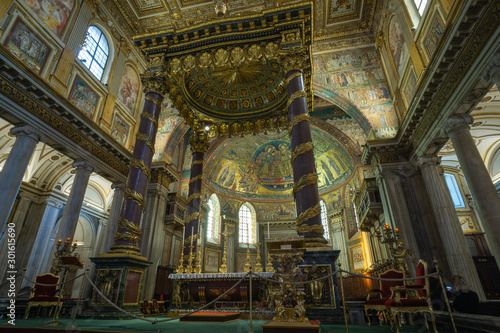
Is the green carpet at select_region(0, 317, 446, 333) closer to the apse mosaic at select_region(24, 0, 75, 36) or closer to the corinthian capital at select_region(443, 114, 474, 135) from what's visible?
the corinthian capital at select_region(443, 114, 474, 135)

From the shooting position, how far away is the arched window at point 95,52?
10.5m

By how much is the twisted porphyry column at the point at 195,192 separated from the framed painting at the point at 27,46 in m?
5.33

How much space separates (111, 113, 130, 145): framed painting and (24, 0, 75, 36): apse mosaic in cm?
361

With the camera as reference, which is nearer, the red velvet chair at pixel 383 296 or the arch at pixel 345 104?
the red velvet chair at pixel 383 296

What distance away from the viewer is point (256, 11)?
11.6 meters

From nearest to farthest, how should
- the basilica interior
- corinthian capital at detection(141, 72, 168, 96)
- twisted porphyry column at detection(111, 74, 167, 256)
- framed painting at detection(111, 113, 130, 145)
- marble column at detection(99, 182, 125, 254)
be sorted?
the basilica interior → twisted porphyry column at detection(111, 74, 167, 256) → corinthian capital at detection(141, 72, 168, 96) → marble column at detection(99, 182, 125, 254) → framed painting at detection(111, 113, 130, 145)

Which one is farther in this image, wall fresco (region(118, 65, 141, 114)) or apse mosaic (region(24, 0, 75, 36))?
wall fresco (region(118, 65, 141, 114))

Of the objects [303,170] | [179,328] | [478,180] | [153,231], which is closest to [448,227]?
[478,180]

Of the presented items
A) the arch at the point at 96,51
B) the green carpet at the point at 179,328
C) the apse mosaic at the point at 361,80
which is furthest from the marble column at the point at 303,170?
the arch at the point at 96,51

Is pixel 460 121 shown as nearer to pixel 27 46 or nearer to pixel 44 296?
pixel 44 296

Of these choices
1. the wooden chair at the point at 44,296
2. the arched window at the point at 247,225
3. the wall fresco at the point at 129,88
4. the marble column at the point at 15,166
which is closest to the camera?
the wooden chair at the point at 44,296

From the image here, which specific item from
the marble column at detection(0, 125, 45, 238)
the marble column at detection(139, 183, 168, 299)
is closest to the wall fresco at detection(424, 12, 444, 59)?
the marble column at detection(139, 183, 168, 299)

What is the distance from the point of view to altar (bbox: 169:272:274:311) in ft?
19.9

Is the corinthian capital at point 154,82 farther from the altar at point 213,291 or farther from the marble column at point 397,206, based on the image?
the marble column at point 397,206
